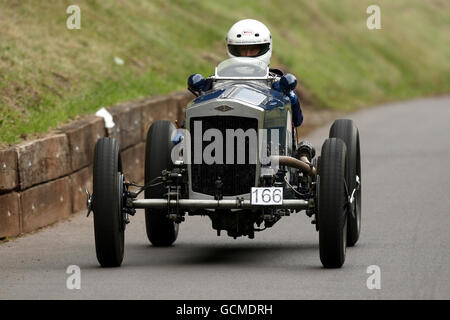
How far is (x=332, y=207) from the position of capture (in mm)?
10500

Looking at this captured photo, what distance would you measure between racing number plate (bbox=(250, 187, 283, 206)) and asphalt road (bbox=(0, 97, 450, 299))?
1.99 feet

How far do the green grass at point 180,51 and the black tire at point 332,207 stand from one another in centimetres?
445

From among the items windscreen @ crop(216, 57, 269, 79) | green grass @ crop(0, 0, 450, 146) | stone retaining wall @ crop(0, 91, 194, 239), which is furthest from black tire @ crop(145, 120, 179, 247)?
green grass @ crop(0, 0, 450, 146)

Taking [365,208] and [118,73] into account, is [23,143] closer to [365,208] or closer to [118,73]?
[365,208]

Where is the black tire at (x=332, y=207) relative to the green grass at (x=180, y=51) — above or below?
below

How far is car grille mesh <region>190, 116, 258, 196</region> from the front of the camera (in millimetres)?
10977

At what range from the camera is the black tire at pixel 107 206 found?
10.6 meters

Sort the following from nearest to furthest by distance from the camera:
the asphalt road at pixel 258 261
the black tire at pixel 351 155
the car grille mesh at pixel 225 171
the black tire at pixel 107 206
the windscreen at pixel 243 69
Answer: the asphalt road at pixel 258 261 → the black tire at pixel 107 206 → the car grille mesh at pixel 225 171 → the black tire at pixel 351 155 → the windscreen at pixel 243 69

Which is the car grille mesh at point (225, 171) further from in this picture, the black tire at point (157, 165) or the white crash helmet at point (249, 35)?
the white crash helmet at point (249, 35)

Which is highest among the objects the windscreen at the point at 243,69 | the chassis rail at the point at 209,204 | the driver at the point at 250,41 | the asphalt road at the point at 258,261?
the driver at the point at 250,41

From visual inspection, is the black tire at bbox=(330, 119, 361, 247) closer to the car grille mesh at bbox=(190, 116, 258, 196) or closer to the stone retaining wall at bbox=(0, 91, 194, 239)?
the car grille mesh at bbox=(190, 116, 258, 196)

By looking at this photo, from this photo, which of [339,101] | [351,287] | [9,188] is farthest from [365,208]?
[339,101]

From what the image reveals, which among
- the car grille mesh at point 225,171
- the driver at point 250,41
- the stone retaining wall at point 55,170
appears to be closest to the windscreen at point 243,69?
the driver at point 250,41

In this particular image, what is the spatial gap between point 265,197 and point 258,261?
1031 millimetres
